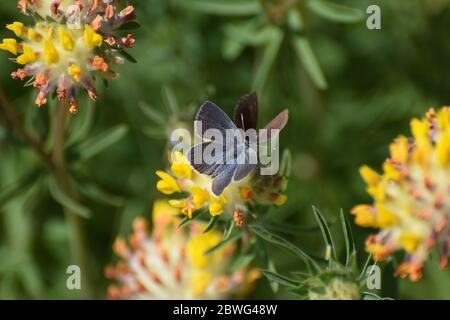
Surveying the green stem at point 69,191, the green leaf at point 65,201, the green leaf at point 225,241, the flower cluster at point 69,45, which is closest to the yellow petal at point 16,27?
the flower cluster at point 69,45

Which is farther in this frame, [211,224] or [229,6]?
[229,6]

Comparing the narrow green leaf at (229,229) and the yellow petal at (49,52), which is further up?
the yellow petal at (49,52)

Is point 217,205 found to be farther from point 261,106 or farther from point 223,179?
point 261,106

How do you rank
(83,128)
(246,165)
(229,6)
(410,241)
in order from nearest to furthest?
(410,241) < (246,165) < (83,128) < (229,6)

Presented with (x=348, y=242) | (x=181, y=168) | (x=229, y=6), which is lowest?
(x=348, y=242)

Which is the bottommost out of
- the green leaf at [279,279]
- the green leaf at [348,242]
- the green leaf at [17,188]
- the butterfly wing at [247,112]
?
the green leaf at [279,279]

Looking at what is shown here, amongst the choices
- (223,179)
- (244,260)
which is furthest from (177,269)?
(223,179)

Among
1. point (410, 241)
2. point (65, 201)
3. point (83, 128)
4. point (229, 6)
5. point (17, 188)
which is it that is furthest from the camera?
point (229, 6)

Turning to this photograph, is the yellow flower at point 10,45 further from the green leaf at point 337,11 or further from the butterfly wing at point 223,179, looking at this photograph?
the green leaf at point 337,11
